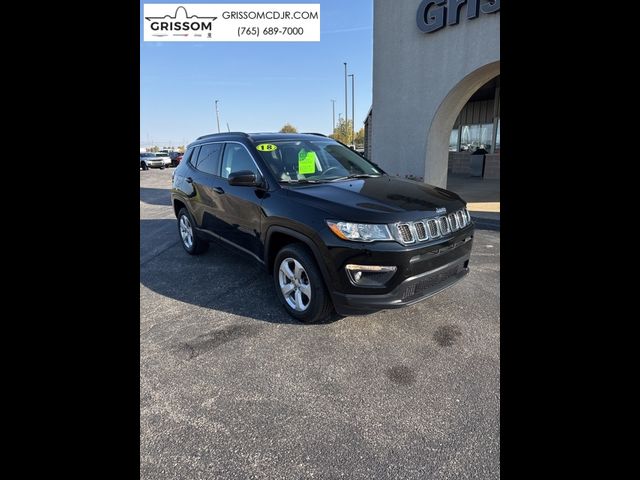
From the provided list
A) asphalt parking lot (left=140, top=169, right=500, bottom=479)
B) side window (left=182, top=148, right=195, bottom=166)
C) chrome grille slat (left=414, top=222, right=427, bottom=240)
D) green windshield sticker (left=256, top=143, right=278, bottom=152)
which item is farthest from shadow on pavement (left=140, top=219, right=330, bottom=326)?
side window (left=182, top=148, right=195, bottom=166)

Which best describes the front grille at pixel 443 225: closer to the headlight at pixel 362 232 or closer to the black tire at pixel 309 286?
the headlight at pixel 362 232

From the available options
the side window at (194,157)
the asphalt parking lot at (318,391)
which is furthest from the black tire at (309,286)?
the side window at (194,157)

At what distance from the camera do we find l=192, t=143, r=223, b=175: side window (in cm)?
444

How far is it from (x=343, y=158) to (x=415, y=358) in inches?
92.9

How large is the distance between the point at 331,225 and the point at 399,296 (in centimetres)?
74

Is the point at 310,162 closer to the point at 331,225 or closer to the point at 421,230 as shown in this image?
the point at 331,225

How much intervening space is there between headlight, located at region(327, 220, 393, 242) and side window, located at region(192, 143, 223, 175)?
238 cm

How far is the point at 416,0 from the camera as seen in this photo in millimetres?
8805

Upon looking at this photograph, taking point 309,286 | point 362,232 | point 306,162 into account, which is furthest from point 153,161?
point 362,232

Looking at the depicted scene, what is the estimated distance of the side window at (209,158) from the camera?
14.6ft

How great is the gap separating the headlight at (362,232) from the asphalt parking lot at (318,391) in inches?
35.8
